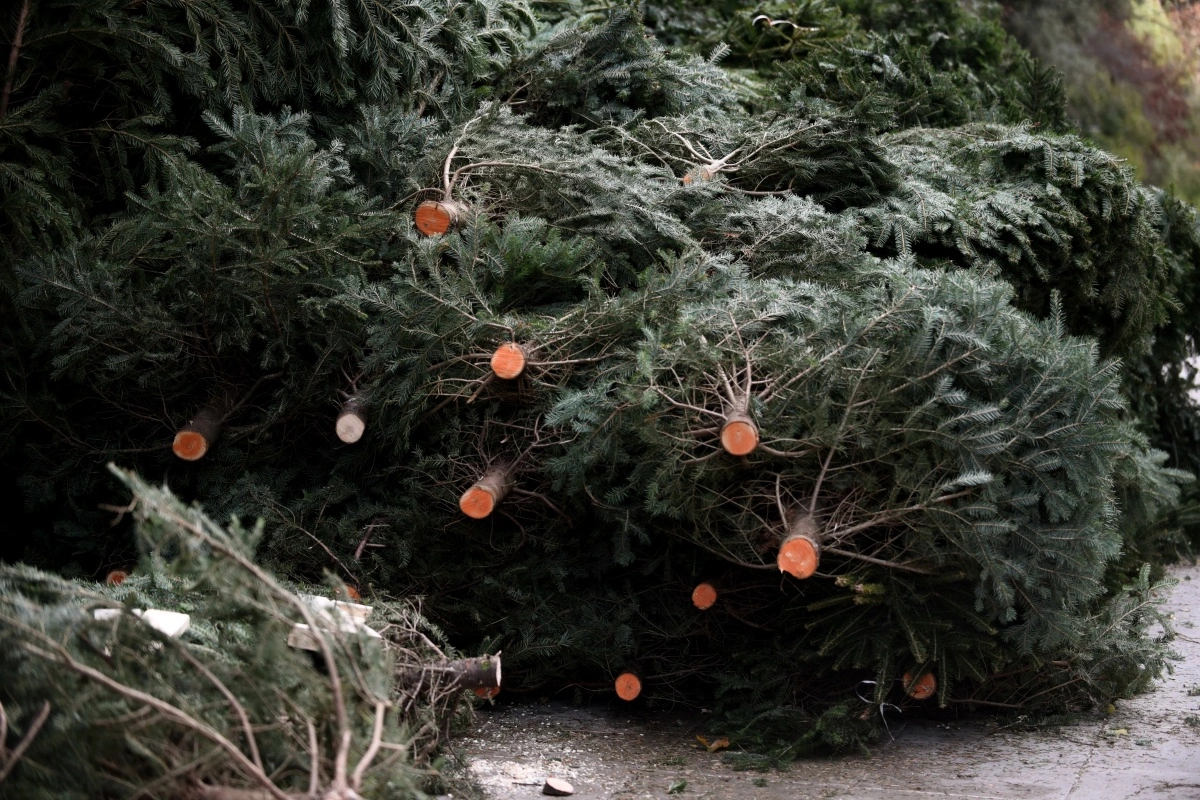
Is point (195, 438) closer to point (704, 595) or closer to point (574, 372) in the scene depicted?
point (574, 372)

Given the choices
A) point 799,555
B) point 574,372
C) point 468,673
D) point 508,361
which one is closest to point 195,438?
point 508,361

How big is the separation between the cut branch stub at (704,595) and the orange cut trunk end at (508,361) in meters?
1.09

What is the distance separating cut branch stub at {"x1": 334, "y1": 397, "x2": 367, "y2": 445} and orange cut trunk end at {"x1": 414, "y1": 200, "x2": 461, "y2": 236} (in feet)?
2.91

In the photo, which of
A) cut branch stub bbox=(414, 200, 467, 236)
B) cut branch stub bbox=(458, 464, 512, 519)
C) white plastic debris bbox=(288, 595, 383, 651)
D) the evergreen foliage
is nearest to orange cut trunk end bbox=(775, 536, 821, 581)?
cut branch stub bbox=(458, 464, 512, 519)

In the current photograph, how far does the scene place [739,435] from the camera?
3.76 m

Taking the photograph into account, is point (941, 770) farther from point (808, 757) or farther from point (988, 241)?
point (988, 241)

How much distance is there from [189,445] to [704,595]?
2156mm

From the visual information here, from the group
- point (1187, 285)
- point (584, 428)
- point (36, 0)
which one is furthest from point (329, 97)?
point (1187, 285)

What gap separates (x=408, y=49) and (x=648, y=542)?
2.87 m

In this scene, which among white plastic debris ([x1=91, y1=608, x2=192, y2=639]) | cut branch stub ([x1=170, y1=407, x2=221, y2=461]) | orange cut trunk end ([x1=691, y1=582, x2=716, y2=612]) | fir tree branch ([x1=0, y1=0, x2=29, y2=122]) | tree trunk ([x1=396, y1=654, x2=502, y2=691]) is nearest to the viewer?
white plastic debris ([x1=91, y1=608, x2=192, y2=639])

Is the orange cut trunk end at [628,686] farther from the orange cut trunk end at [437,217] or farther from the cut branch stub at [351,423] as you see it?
the orange cut trunk end at [437,217]

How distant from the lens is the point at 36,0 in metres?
4.59

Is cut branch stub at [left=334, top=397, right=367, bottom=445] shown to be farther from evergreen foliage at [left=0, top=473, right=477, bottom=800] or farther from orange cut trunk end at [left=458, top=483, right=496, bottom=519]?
evergreen foliage at [left=0, top=473, right=477, bottom=800]

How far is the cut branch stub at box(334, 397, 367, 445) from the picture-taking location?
181 inches
